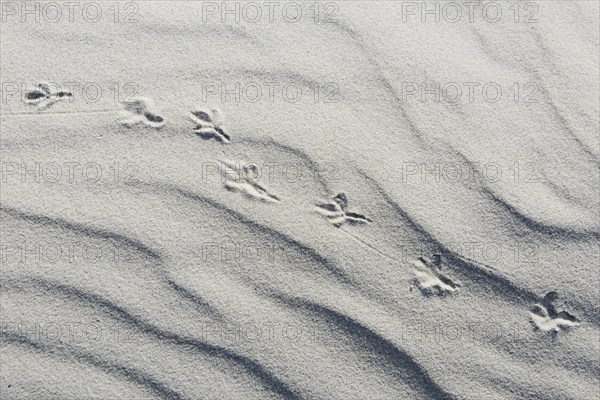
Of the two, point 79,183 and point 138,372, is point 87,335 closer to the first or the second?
point 138,372

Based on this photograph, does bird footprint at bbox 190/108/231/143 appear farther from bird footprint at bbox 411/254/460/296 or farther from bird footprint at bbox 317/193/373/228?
bird footprint at bbox 411/254/460/296

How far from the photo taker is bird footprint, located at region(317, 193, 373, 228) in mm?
1879

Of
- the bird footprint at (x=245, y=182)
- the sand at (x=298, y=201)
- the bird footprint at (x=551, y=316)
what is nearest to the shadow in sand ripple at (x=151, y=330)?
the sand at (x=298, y=201)

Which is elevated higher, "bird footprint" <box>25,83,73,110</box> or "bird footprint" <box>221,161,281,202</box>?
"bird footprint" <box>25,83,73,110</box>

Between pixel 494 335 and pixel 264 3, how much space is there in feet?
4.98

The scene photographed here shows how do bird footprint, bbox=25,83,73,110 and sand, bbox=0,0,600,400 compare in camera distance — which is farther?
bird footprint, bbox=25,83,73,110

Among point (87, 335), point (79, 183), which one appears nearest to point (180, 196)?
point (79, 183)

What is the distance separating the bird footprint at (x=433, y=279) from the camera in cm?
186

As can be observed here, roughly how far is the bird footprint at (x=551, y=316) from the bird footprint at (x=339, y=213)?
0.69 m

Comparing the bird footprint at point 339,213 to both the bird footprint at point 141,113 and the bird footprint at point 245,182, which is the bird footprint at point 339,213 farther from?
the bird footprint at point 141,113

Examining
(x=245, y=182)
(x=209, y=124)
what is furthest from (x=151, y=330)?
(x=209, y=124)

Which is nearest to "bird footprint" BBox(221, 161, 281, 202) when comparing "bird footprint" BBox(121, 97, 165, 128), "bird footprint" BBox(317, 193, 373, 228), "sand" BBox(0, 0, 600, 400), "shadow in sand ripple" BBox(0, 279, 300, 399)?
"sand" BBox(0, 0, 600, 400)

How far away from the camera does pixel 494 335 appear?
1862mm

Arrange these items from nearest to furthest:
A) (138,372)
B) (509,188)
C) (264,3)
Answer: (138,372), (509,188), (264,3)
